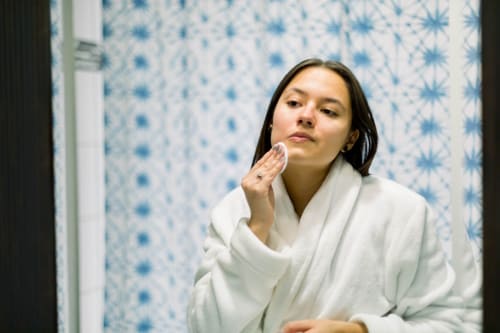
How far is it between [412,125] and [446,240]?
304 mm

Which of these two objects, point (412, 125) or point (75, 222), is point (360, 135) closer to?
point (412, 125)

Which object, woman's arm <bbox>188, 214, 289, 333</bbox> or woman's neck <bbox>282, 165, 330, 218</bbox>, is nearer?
woman's arm <bbox>188, 214, 289, 333</bbox>

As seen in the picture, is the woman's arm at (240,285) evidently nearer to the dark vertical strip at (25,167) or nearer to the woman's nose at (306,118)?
the woman's nose at (306,118)

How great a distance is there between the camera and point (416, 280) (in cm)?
111

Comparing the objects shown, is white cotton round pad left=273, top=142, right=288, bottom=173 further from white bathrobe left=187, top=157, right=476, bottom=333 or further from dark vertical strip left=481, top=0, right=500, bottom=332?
dark vertical strip left=481, top=0, right=500, bottom=332

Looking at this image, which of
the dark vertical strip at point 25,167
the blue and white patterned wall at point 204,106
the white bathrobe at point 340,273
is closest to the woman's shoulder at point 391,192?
the white bathrobe at point 340,273

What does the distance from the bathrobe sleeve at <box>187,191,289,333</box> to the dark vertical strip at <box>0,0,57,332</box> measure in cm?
34

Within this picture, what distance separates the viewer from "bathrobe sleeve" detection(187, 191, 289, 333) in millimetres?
1059

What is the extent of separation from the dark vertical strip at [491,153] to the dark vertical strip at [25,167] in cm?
57

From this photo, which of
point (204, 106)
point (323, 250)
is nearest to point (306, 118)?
point (323, 250)

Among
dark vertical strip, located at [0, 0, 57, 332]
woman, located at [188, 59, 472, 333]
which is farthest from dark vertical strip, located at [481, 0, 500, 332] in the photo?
dark vertical strip, located at [0, 0, 57, 332]

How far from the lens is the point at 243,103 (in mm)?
1686

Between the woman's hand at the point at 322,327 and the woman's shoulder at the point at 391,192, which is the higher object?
the woman's shoulder at the point at 391,192

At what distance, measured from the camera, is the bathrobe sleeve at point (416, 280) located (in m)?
1.07
